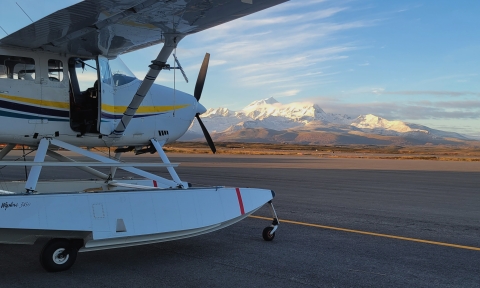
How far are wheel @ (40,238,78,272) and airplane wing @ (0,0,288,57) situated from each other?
9.51 ft

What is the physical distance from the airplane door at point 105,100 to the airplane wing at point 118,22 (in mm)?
340

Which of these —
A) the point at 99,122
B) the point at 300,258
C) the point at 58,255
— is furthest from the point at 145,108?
the point at 300,258

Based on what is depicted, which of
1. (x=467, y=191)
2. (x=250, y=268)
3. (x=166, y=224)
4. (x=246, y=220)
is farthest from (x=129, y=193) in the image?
(x=467, y=191)

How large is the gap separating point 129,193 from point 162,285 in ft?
4.91

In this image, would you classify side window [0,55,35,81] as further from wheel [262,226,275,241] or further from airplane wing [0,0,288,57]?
wheel [262,226,275,241]

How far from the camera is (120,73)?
8.21 metres

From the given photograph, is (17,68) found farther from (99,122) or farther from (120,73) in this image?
(120,73)

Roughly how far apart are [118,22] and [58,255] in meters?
3.31

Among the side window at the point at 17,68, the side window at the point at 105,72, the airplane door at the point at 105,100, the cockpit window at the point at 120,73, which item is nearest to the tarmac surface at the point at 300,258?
the airplane door at the point at 105,100

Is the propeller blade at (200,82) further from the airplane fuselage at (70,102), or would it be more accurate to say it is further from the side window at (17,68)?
the side window at (17,68)

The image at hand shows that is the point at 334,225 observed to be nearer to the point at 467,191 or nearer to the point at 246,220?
the point at 246,220

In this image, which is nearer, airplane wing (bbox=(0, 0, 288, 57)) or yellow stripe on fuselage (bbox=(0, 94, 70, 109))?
airplane wing (bbox=(0, 0, 288, 57))

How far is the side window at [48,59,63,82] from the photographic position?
290 inches

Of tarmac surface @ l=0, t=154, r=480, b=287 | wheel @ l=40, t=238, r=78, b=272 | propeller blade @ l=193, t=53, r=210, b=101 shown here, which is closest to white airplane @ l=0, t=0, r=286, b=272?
wheel @ l=40, t=238, r=78, b=272
